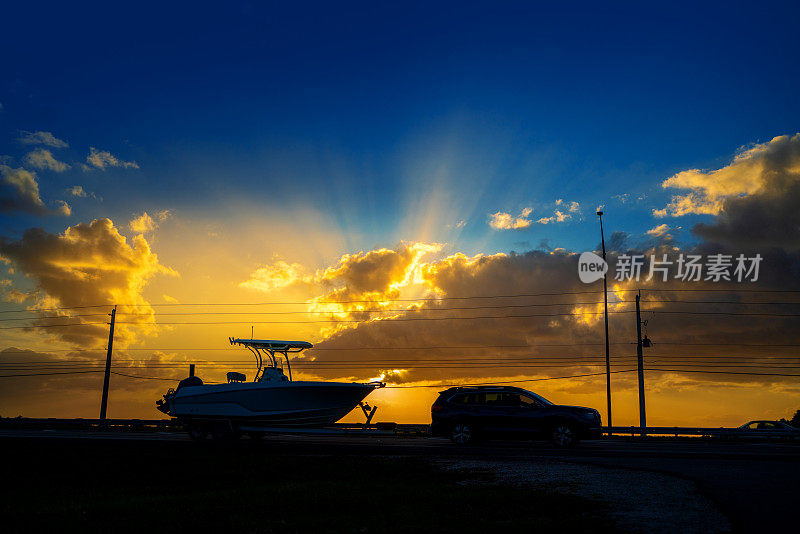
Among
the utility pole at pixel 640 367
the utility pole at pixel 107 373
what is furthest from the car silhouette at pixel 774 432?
the utility pole at pixel 107 373

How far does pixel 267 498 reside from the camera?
8.75 m

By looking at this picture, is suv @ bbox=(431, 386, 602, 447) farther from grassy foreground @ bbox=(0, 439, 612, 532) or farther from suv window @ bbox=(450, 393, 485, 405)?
grassy foreground @ bbox=(0, 439, 612, 532)

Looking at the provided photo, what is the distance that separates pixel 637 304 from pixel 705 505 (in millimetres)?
32601

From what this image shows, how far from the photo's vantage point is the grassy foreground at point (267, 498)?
6.91m

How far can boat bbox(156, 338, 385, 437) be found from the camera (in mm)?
24016

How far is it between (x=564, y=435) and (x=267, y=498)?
13.1 meters

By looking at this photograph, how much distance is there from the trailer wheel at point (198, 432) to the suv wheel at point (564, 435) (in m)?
13.7

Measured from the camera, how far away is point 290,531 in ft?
21.5

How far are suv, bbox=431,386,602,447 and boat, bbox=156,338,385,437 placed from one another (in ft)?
15.3

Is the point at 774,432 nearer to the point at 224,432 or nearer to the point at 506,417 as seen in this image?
the point at 506,417

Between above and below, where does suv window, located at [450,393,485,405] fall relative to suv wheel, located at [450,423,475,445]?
above

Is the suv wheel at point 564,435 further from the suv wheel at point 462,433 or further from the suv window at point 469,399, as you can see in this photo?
the suv wheel at point 462,433

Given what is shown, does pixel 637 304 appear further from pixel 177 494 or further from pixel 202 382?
pixel 177 494

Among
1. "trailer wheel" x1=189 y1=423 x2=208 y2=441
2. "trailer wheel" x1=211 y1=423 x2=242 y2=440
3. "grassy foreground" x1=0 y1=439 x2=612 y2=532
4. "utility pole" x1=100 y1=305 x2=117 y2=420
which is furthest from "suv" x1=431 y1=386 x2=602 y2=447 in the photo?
"utility pole" x1=100 y1=305 x2=117 y2=420
